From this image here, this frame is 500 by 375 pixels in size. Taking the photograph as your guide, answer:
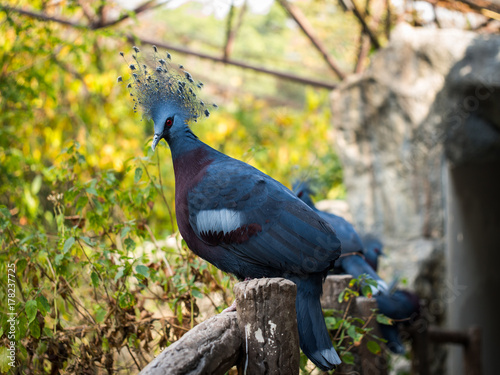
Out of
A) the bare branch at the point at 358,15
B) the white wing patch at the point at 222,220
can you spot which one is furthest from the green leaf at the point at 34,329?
the bare branch at the point at 358,15

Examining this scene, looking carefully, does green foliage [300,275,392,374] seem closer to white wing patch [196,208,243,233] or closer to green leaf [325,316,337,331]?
green leaf [325,316,337,331]

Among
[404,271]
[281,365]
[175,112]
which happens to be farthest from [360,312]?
[404,271]

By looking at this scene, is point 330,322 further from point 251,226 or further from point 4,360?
point 4,360

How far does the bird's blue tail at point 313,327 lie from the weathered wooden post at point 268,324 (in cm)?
17

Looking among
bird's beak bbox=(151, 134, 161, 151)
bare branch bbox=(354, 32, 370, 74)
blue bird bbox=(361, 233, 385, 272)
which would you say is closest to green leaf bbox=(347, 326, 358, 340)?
blue bird bbox=(361, 233, 385, 272)

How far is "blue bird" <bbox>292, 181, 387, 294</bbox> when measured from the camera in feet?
7.84

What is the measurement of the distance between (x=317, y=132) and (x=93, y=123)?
2934 mm

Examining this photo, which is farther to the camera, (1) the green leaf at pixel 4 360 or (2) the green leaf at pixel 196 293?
(2) the green leaf at pixel 196 293

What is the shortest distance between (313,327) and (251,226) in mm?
405

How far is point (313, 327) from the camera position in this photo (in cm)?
163

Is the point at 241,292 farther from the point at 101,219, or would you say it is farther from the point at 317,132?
the point at 317,132

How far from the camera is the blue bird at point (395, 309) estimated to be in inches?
105

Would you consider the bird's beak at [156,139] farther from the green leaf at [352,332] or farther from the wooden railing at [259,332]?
the green leaf at [352,332]

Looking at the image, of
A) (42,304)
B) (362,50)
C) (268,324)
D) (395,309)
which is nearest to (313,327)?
(268,324)
